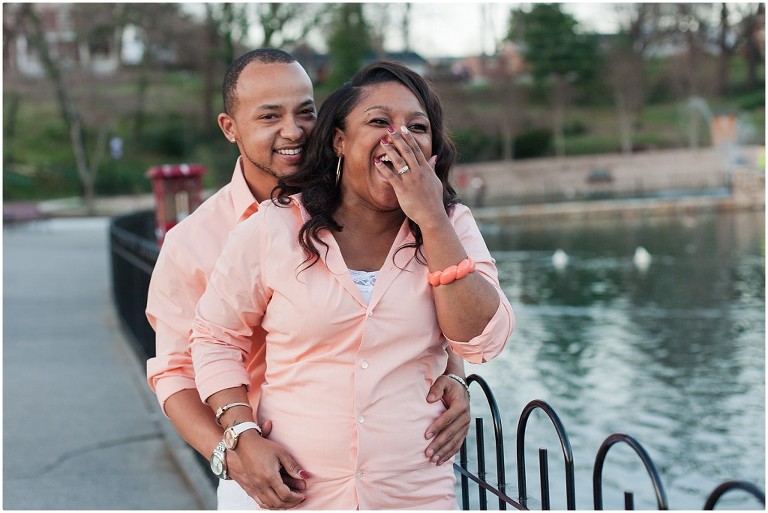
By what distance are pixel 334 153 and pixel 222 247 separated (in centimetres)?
49

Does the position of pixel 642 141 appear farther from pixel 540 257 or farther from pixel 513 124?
pixel 540 257

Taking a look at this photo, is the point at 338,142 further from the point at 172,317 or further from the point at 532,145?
the point at 532,145

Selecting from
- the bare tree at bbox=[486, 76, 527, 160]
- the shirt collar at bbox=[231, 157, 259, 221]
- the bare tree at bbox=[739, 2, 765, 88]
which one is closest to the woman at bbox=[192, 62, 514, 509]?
the shirt collar at bbox=[231, 157, 259, 221]

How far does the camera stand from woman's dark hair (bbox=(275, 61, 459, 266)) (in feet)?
7.93

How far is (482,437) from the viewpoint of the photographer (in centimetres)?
319

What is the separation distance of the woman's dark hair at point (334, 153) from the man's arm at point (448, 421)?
1.18 feet

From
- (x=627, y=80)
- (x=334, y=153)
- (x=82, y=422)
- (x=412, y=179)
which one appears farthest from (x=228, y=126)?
(x=627, y=80)

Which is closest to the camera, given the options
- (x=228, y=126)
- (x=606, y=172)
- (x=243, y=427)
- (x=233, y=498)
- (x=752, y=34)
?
(x=243, y=427)

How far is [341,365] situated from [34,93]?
47.0m

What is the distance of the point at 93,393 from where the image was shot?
7.93 meters

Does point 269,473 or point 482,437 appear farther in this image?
point 482,437

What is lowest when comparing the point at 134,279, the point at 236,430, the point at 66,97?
the point at 134,279

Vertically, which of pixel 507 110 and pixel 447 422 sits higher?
pixel 447 422

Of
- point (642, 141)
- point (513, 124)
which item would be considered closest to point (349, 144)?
point (513, 124)
